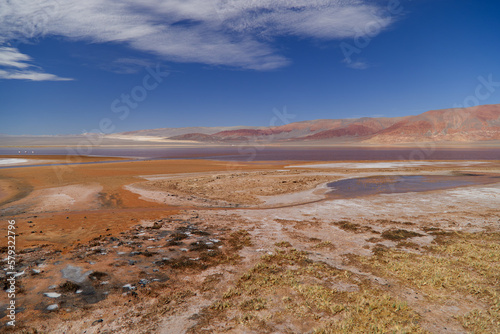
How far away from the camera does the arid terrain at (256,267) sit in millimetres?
4789

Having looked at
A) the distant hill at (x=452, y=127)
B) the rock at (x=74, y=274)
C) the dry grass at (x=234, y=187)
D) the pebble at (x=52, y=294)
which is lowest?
the pebble at (x=52, y=294)

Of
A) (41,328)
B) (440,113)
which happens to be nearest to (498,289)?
(41,328)

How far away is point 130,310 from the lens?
504 centimetres

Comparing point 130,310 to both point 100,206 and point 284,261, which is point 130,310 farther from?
point 100,206

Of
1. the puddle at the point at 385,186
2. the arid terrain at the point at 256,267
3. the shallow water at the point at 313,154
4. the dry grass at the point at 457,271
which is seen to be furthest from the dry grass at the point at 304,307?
the shallow water at the point at 313,154

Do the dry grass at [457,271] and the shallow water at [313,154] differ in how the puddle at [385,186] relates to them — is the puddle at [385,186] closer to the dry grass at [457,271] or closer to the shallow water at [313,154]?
the dry grass at [457,271]

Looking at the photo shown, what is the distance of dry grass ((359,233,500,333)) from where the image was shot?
5035 millimetres

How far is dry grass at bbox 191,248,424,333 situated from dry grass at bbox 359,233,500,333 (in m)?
1.06

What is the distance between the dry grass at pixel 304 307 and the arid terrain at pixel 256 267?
25mm

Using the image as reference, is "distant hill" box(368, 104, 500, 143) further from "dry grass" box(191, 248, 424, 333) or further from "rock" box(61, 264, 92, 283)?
"rock" box(61, 264, 92, 283)

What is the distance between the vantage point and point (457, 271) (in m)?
6.54

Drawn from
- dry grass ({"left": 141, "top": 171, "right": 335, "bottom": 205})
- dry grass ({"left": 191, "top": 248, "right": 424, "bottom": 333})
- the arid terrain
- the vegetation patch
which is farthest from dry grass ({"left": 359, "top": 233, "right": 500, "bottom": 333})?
dry grass ({"left": 141, "top": 171, "right": 335, "bottom": 205})

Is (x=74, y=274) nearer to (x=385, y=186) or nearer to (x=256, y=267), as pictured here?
(x=256, y=267)

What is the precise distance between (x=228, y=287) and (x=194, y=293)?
0.77 m
